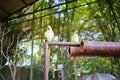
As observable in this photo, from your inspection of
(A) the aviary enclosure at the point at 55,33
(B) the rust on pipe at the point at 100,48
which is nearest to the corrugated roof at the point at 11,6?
(A) the aviary enclosure at the point at 55,33

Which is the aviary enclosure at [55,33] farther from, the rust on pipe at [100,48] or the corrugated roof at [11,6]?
the rust on pipe at [100,48]

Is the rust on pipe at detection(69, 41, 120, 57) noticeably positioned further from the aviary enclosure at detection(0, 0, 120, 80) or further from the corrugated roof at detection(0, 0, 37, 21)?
the corrugated roof at detection(0, 0, 37, 21)

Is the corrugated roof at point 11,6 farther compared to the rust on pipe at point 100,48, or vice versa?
the corrugated roof at point 11,6

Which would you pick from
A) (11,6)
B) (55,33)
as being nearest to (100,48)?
(55,33)

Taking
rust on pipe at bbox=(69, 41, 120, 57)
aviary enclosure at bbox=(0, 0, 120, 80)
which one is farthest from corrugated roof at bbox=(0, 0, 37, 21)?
rust on pipe at bbox=(69, 41, 120, 57)

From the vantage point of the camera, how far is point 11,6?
5.86 metres

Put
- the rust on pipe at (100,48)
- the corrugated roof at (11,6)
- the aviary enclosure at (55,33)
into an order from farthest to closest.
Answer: the corrugated roof at (11,6)
the aviary enclosure at (55,33)
the rust on pipe at (100,48)

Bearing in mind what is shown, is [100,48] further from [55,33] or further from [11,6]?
[11,6]

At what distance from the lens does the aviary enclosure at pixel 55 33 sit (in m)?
5.09

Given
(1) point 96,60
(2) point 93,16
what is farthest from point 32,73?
(2) point 93,16

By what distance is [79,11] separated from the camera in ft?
17.9

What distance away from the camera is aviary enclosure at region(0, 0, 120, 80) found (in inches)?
200

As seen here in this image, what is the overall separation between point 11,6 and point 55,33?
1.32m

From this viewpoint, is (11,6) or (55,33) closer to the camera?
(55,33)
